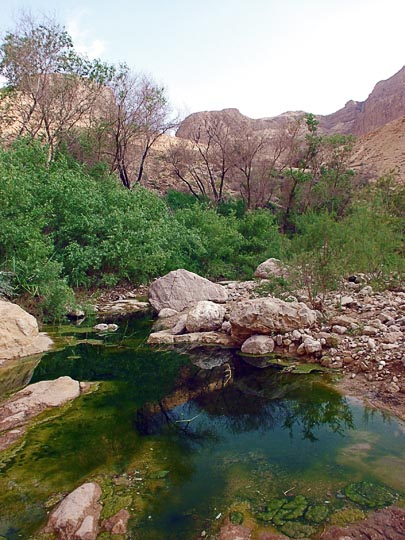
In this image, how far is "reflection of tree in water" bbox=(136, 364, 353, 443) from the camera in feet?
13.9

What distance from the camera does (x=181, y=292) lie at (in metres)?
9.81

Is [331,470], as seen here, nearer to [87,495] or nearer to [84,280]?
[87,495]

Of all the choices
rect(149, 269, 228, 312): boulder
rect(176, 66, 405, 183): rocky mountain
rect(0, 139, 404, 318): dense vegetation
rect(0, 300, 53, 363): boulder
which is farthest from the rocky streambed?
rect(176, 66, 405, 183): rocky mountain

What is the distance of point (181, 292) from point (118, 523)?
7.15 metres

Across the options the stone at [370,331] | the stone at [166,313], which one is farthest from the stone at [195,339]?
the stone at [370,331]

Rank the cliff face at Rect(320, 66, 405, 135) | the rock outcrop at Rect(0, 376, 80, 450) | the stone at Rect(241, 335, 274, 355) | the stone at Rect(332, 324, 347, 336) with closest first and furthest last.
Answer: the rock outcrop at Rect(0, 376, 80, 450) < the stone at Rect(332, 324, 347, 336) < the stone at Rect(241, 335, 274, 355) < the cliff face at Rect(320, 66, 405, 135)

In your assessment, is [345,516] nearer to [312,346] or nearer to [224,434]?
[224,434]

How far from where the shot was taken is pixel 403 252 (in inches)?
383

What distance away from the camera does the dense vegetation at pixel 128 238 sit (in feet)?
25.8

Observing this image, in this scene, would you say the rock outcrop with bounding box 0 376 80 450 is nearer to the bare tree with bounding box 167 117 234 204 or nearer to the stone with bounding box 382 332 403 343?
the stone with bounding box 382 332 403 343

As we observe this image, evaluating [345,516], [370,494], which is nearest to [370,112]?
[370,494]

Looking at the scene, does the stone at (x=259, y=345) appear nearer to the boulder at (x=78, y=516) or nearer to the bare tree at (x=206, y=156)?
the boulder at (x=78, y=516)

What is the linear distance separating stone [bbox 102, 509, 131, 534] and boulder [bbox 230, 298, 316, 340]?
13.2 ft

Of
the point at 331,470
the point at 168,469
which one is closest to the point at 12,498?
the point at 168,469
